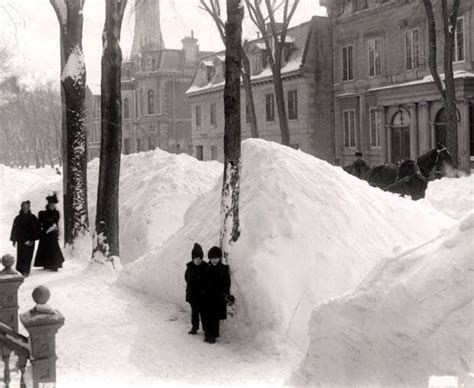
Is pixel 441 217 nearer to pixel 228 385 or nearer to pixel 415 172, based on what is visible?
pixel 415 172

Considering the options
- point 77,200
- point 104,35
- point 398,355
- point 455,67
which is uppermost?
point 455,67

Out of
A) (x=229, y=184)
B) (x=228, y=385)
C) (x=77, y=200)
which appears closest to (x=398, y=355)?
(x=228, y=385)

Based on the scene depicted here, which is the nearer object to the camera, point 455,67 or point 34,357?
point 34,357

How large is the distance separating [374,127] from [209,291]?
2491 cm

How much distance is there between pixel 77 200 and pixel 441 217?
7.38 metres

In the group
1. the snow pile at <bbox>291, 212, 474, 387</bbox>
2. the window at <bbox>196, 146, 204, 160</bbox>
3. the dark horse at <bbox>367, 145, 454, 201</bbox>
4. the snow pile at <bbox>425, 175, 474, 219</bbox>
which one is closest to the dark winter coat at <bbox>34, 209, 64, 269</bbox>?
the snow pile at <bbox>291, 212, 474, 387</bbox>

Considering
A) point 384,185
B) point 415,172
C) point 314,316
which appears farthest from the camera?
point 384,185

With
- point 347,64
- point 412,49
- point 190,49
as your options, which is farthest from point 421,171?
point 190,49

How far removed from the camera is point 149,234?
49.1 feet

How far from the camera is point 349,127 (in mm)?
33781

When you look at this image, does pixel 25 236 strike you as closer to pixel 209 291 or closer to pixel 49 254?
pixel 49 254

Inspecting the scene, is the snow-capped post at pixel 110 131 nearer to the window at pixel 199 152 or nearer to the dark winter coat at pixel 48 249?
the dark winter coat at pixel 48 249

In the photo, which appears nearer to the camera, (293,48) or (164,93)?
(293,48)

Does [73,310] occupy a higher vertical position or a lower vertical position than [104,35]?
lower
